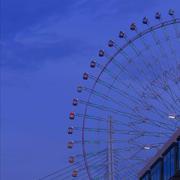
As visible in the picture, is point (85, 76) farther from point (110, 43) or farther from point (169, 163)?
point (169, 163)

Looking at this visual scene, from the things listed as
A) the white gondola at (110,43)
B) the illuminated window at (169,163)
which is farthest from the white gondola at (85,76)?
the illuminated window at (169,163)

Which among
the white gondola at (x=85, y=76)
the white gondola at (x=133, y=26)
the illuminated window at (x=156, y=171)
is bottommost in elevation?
the illuminated window at (x=156, y=171)

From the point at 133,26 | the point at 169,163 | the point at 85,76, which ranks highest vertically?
the point at 133,26

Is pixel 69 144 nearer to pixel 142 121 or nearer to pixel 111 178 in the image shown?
pixel 111 178

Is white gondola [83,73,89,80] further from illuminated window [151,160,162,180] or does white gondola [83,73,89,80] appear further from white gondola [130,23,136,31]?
illuminated window [151,160,162,180]

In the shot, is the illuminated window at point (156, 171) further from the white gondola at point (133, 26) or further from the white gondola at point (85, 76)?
the white gondola at point (133, 26)

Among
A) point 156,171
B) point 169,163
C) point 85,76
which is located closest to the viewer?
point 169,163

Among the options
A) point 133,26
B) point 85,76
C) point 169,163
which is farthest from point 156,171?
point 133,26

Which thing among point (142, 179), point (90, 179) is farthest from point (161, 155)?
point (142, 179)

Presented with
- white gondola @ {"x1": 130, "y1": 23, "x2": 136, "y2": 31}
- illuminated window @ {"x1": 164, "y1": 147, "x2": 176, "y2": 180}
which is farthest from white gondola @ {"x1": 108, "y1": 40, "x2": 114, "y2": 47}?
illuminated window @ {"x1": 164, "y1": 147, "x2": 176, "y2": 180}

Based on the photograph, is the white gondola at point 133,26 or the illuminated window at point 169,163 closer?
the illuminated window at point 169,163

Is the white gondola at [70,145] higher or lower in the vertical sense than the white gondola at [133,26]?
lower

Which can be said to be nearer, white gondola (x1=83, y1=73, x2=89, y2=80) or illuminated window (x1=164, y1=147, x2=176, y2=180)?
illuminated window (x1=164, y1=147, x2=176, y2=180)

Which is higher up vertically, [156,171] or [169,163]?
[169,163]
